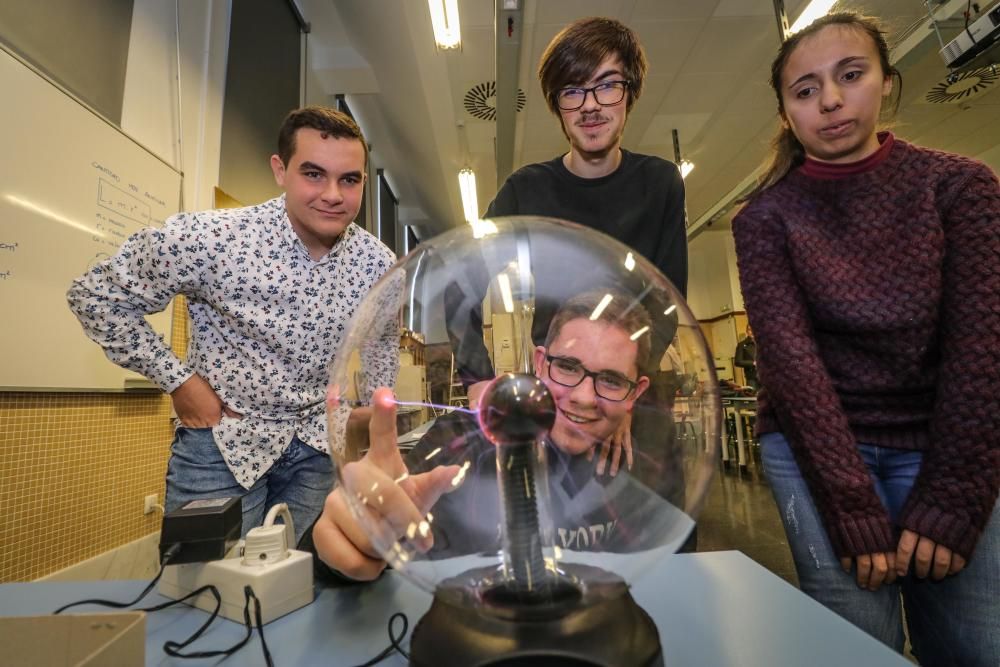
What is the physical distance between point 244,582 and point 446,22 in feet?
9.55

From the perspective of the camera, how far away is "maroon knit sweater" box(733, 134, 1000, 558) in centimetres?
67

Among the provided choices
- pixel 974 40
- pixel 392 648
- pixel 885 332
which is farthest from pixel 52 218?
pixel 974 40

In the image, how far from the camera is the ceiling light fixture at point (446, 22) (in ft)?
8.32

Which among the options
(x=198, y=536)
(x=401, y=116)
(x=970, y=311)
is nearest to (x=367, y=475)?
(x=198, y=536)

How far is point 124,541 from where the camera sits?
1.68 metres

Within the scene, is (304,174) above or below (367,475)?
above

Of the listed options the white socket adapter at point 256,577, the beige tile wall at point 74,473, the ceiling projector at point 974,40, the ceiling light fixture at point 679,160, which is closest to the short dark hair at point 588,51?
the white socket adapter at point 256,577

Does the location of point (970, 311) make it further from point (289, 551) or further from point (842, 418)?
point (289, 551)

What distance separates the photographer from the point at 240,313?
1.05m

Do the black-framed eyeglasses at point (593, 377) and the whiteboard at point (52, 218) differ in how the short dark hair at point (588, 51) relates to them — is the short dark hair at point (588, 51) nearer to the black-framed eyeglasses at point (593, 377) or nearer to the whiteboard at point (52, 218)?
the black-framed eyeglasses at point (593, 377)

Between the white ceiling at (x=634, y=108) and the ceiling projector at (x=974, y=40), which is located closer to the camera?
the ceiling projector at (x=974, y=40)

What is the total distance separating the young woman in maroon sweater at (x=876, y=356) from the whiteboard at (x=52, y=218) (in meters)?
1.80

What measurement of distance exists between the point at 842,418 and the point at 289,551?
0.77 m

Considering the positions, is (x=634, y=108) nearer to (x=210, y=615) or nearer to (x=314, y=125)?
(x=314, y=125)
